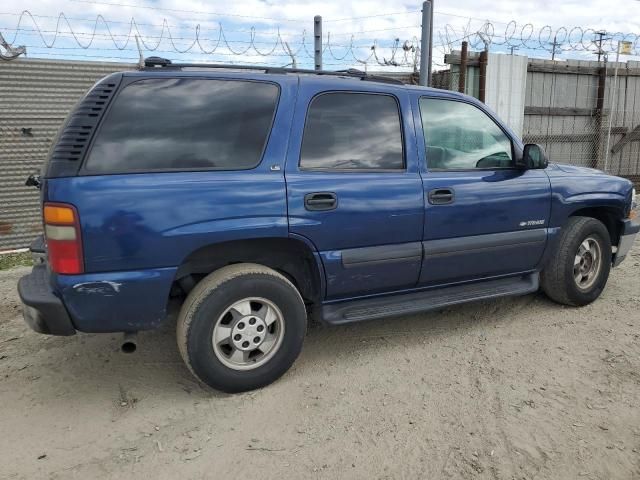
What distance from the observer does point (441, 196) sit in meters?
3.57

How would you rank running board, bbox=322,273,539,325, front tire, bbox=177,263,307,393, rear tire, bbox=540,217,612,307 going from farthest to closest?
rear tire, bbox=540,217,612,307 → running board, bbox=322,273,539,325 → front tire, bbox=177,263,307,393

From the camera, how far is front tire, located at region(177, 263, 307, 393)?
2.94 meters

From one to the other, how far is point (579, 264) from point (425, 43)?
3855mm

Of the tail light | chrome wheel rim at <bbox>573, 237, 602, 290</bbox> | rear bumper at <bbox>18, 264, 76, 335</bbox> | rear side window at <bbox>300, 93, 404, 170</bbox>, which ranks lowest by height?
chrome wheel rim at <bbox>573, 237, 602, 290</bbox>

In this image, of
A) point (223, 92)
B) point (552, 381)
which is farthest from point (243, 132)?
point (552, 381)

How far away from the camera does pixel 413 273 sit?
3592 millimetres

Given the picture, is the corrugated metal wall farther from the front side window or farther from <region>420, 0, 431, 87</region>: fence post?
the front side window

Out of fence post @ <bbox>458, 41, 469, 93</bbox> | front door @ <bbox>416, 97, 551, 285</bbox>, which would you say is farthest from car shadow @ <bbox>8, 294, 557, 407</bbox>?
fence post @ <bbox>458, 41, 469, 93</bbox>

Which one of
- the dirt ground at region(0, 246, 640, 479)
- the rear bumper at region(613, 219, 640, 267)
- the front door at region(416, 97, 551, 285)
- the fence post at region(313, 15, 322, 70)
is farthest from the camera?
the fence post at region(313, 15, 322, 70)

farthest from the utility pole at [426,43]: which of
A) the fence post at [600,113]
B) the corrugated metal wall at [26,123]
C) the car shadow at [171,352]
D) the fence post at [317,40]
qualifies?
the fence post at [600,113]

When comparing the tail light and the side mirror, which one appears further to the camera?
the side mirror

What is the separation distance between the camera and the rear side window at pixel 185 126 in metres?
2.78

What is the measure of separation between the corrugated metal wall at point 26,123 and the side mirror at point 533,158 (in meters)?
5.71

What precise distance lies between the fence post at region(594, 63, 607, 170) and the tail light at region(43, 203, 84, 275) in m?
10.3
